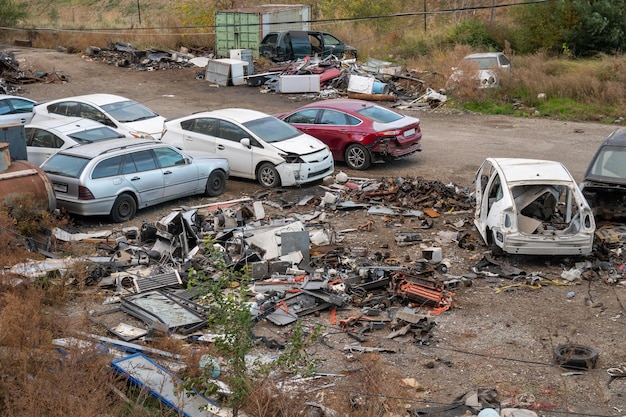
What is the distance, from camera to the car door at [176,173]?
633 inches

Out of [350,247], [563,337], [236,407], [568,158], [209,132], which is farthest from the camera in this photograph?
[568,158]

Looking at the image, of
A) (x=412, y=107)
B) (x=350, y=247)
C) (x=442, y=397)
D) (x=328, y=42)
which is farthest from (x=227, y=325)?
(x=328, y=42)

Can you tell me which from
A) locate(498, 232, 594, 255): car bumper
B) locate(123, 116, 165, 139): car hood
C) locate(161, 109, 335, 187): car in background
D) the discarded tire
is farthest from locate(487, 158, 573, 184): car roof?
locate(123, 116, 165, 139): car hood

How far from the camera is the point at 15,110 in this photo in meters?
22.8

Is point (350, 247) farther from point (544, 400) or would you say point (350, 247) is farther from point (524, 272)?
point (544, 400)

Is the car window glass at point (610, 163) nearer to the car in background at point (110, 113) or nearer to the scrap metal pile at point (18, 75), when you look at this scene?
the car in background at point (110, 113)

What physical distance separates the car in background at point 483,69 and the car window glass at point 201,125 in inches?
467

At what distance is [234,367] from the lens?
8.02 m

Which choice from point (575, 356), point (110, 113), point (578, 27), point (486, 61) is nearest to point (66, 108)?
point (110, 113)

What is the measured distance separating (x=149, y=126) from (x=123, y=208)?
18.3ft

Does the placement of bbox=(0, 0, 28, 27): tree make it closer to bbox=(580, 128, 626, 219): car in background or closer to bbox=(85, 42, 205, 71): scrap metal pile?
bbox=(85, 42, 205, 71): scrap metal pile

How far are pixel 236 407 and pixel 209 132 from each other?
11.2 metres

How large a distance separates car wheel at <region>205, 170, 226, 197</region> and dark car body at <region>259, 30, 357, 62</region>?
17.3 m

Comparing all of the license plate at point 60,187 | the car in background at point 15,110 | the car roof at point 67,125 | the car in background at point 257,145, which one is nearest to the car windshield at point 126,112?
the car roof at point 67,125
